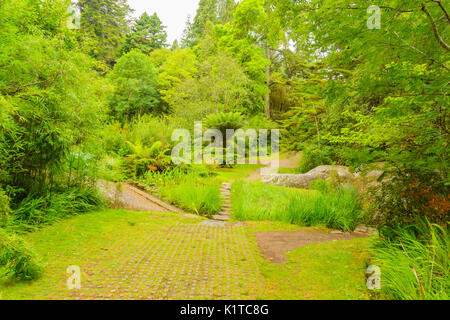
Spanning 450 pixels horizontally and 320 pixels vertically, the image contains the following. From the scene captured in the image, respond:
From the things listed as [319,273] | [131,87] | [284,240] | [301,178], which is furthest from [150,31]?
[319,273]

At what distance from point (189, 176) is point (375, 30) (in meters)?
5.96

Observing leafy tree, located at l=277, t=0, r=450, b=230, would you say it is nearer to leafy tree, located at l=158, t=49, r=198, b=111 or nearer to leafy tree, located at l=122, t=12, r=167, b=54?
leafy tree, located at l=158, t=49, r=198, b=111

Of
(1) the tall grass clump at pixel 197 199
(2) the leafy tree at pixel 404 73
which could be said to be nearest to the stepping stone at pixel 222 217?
(1) the tall grass clump at pixel 197 199

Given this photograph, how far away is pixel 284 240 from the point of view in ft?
11.6

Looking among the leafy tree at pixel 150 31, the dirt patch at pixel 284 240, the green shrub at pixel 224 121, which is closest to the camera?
the dirt patch at pixel 284 240

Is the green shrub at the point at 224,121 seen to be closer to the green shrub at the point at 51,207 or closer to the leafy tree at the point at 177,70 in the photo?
the leafy tree at the point at 177,70

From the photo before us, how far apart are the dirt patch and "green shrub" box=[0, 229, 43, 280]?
7.14ft

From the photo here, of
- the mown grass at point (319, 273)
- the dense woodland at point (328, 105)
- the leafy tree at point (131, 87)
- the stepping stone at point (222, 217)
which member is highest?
the leafy tree at point (131, 87)

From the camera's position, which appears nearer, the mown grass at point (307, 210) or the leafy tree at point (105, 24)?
the mown grass at point (307, 210)

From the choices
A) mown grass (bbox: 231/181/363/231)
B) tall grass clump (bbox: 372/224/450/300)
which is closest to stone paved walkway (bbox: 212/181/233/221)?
mown grass (bbox: 231/181/363/231)

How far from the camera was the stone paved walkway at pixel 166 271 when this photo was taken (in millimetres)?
1750

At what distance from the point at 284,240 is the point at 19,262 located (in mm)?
3000

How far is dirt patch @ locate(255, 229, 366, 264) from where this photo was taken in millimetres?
2922

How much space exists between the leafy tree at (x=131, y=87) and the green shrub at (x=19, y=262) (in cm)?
1557
